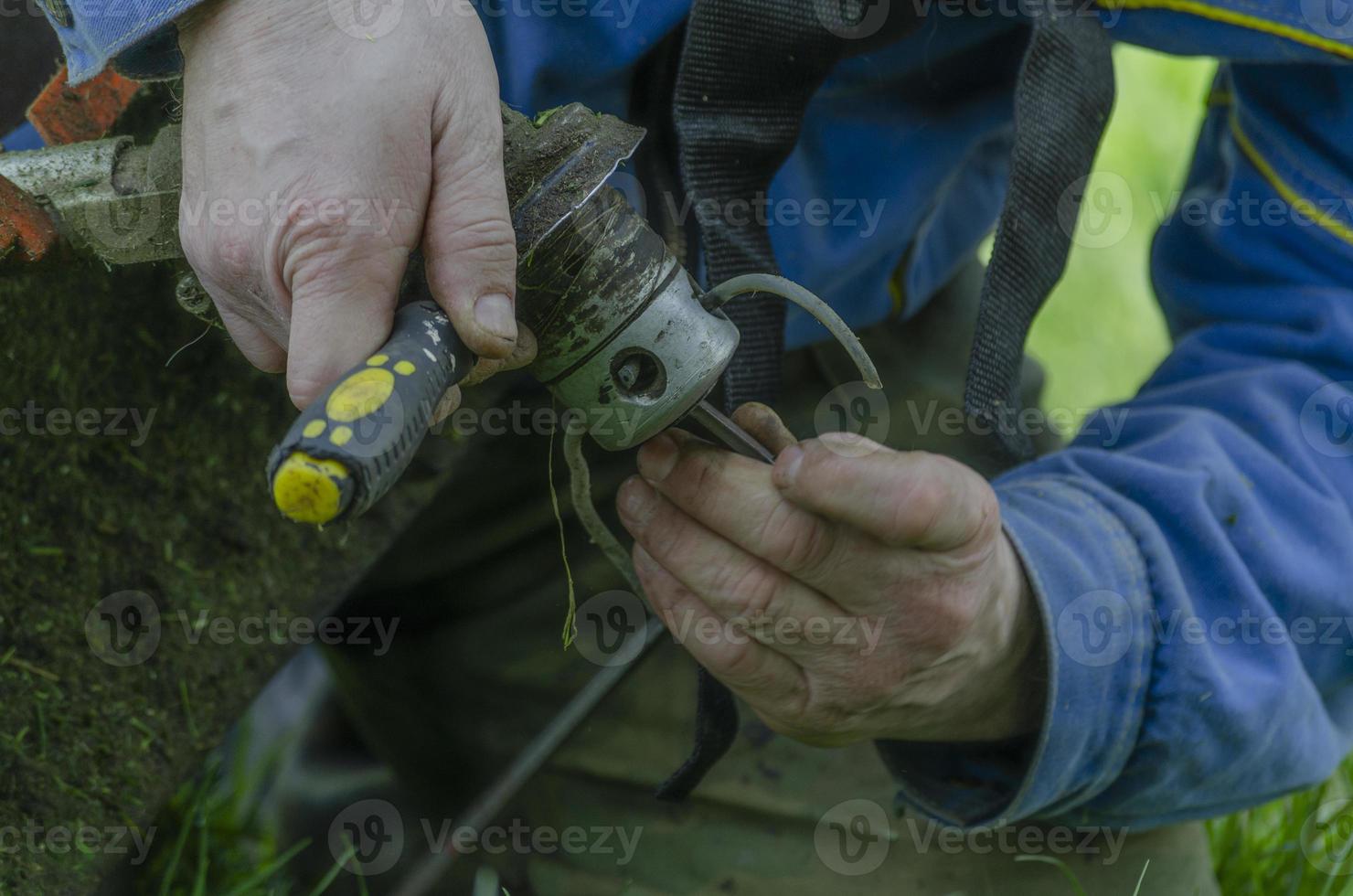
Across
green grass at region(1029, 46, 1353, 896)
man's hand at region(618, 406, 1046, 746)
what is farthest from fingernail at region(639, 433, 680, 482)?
green grass at region(1029, 46, 1353, 896)

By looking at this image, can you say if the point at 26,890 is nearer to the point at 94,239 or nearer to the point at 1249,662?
the point at 94,239

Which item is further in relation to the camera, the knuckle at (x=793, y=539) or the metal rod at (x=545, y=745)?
the metal rod at (x=545, y=745)

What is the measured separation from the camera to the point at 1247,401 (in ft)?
4.14

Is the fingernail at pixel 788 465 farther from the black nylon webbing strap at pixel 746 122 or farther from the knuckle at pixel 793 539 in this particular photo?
the black nylon webbing strap at pixel 746 122

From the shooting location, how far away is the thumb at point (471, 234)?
2.62ft

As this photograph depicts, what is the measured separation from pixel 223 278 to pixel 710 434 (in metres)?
0.42

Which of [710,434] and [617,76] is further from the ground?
[617,76]

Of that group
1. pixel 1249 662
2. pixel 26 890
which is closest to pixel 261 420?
pixel 26 890

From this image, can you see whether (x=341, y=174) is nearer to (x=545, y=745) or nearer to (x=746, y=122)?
(x=746, y=122)

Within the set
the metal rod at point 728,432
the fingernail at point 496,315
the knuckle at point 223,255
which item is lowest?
the metal rod at point 728,432

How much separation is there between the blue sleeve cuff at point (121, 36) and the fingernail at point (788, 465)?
55 centimetres

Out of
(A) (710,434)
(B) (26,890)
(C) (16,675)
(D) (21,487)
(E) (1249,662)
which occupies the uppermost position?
(A) (710,434)

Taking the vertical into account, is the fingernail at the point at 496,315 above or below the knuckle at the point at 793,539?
above

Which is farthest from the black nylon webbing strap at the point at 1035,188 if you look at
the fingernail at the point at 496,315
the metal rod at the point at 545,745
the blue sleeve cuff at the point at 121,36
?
the blue sleeve cuff at the point at 121,36
